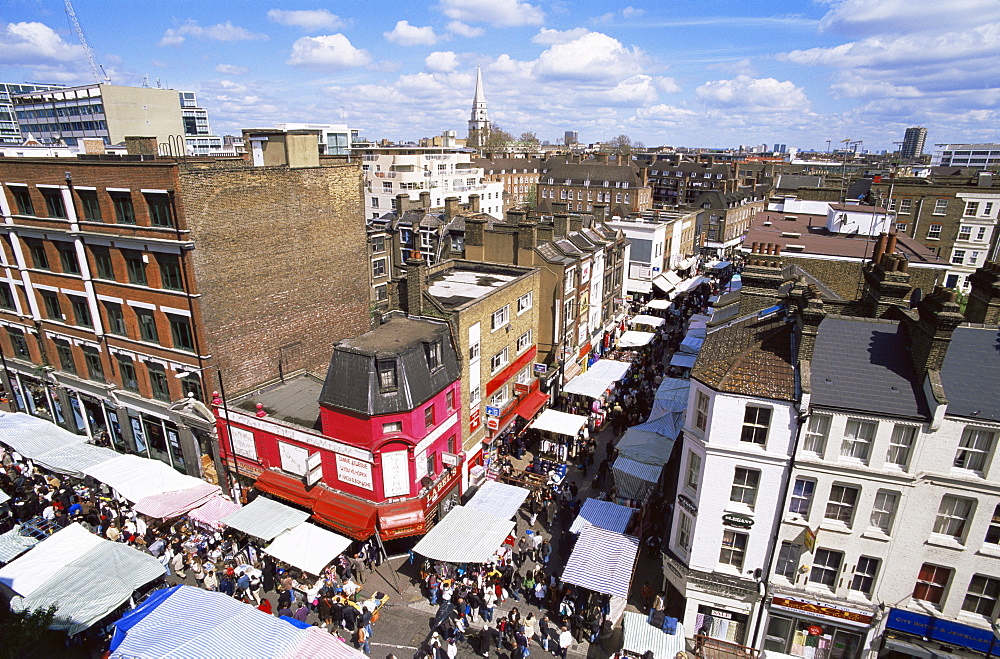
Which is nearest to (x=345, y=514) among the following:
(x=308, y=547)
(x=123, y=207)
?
(x=308, y=547)

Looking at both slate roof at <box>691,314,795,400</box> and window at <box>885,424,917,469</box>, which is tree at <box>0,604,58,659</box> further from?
window at <box>885,424,917,469</box>

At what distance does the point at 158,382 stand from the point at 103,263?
273 inches

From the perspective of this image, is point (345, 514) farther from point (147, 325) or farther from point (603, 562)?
point (147, 325)

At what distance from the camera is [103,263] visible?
92.5 feet

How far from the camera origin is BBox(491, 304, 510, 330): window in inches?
1177

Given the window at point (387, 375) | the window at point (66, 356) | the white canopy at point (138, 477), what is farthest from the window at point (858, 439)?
the window at point (66, 356)

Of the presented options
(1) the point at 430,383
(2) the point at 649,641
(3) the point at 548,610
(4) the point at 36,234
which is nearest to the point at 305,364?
(1) the point at 430,383

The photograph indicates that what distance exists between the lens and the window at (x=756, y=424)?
17.4 m

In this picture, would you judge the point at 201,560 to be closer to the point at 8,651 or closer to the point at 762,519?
the point at 8,651

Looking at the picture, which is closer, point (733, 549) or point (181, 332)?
point (733, 549)

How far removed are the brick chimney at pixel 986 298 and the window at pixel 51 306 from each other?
45.3 meters

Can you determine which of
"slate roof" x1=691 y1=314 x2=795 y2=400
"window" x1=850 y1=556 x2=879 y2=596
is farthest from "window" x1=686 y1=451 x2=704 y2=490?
"window" x1=850 y1=556 x2=879 y2=596

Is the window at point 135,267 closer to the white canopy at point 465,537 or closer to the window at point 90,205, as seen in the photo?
the window at point 90,205

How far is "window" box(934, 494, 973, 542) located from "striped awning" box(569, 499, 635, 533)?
10.6 m
